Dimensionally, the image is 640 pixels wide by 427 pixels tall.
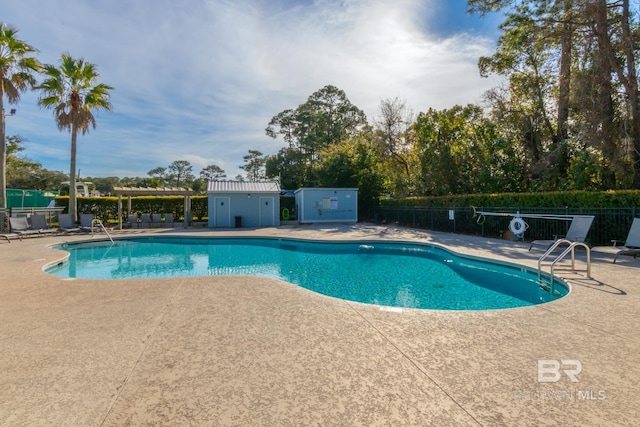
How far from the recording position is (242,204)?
1712 centimetres

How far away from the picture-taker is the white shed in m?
16.7

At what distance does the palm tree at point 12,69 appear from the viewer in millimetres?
12086

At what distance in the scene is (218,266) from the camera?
8.59 m

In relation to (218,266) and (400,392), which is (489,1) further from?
(400,392)

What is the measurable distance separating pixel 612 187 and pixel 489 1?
833 cm

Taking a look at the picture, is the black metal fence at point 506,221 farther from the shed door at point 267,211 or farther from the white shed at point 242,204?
the white shed at point 242,204

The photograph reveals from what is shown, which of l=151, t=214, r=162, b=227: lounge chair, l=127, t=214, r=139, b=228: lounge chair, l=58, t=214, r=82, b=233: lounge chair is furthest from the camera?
l=151, t=214, r=162, b=227: lounge chair

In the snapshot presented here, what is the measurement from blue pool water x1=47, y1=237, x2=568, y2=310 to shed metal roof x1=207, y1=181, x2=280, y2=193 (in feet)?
14.6

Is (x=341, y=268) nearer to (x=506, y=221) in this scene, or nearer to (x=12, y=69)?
(x=506, y=221)

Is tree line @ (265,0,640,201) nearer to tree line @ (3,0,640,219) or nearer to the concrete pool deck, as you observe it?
tree line @ (3,0,640,219)

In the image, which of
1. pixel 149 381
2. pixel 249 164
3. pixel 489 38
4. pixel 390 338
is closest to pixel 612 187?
pixel 489 38

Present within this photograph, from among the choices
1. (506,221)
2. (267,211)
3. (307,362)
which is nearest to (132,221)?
(267,211)

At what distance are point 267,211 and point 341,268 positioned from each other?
1016cm

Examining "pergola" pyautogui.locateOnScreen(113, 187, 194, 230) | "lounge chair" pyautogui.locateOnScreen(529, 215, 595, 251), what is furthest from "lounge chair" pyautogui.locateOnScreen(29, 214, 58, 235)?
"lounge chair" pyautogui.locateOnScreen(529, 215, 595, 251)
